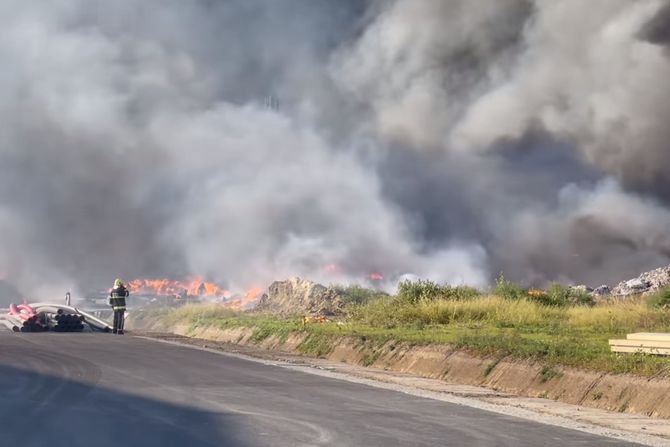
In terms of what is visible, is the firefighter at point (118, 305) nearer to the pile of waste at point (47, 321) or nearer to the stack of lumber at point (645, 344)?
the pile of waste at point (47, 321)

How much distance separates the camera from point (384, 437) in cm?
1238

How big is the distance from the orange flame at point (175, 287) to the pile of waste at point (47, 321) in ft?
70.2

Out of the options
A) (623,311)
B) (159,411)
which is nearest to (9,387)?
(159,411)

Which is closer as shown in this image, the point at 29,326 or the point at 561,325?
the point at 561,325

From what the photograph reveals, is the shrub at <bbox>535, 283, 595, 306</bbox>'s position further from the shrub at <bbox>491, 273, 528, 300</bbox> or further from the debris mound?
the debris mound

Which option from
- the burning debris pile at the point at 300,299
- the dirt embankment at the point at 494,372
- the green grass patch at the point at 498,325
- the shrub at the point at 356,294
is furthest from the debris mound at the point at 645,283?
the dirt embankment at the point at 494,372

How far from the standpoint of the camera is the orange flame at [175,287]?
6103 centimetres

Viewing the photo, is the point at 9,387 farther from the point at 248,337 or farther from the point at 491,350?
the point at 248,337

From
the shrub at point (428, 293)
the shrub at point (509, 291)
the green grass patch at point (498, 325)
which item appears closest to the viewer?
the green grass patch at point (498, 325)

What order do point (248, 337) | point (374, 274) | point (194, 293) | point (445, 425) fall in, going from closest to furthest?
point (445, 425) → point (248, 337) → point (374, 274) → point (194, 293)

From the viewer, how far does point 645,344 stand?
18.7 metres

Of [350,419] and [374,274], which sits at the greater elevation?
[374,274]

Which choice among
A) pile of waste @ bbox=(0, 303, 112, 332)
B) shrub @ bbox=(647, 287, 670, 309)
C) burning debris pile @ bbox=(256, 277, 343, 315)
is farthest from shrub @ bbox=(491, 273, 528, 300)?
pile of waste @ bbox=(0, 303, 112, 332)

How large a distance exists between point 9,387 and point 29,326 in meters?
19.1
